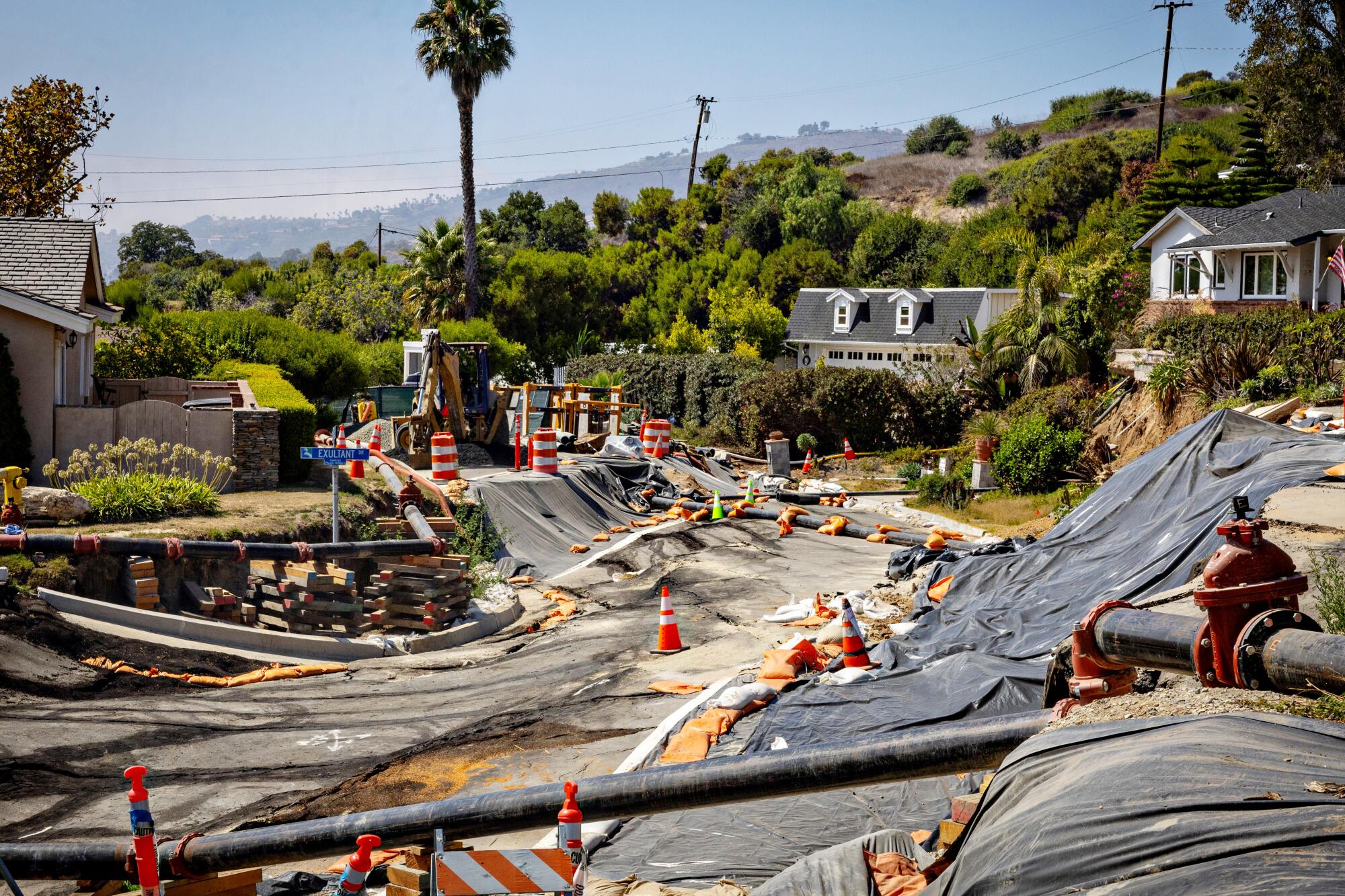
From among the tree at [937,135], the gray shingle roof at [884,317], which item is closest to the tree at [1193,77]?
the tree at [937,135]

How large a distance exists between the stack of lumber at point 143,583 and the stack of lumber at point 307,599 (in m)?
1.36

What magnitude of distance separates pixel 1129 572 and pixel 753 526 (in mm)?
10072

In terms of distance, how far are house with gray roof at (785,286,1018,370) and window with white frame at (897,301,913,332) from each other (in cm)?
3

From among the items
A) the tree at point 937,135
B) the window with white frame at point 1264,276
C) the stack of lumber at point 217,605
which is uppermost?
the tree at point 937,135

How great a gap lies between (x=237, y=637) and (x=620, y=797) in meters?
8.98

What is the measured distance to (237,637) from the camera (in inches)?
526

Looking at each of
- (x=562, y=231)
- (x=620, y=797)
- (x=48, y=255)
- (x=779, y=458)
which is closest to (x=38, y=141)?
(x=48, y=255)

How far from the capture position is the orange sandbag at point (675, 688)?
11.6 meters

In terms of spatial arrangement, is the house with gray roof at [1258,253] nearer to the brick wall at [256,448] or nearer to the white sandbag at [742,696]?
the brick wall at [256,448]

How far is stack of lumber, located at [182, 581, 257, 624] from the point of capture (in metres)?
14.4

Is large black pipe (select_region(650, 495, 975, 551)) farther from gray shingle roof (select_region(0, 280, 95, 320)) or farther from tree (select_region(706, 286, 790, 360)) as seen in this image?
tree (select_region(706, 286, 790, 360))

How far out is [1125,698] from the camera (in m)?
5.34

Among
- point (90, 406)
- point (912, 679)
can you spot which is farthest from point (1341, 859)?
point (90, 406)

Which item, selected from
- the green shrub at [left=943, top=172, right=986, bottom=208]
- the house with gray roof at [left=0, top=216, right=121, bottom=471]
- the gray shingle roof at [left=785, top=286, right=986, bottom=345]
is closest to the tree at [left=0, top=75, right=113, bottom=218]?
the house with gray roof at [left=0, top=216, right=121, bottom=471]
